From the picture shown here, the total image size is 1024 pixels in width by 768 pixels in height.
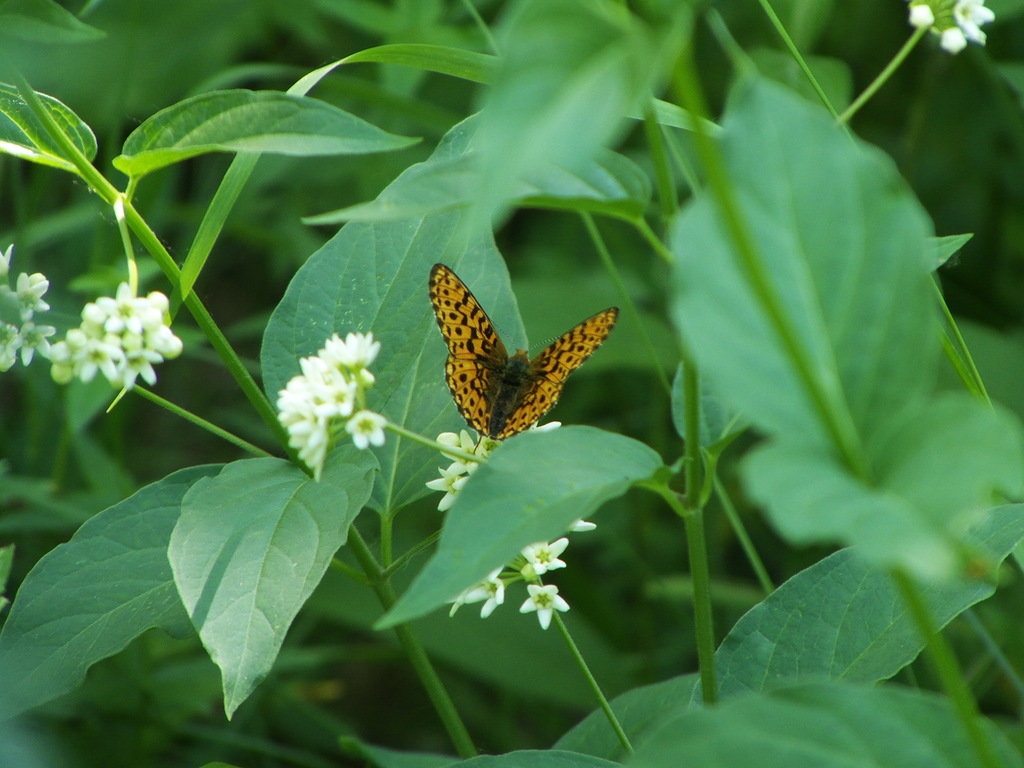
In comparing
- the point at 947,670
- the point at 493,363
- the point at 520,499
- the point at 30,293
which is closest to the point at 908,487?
the point at 947,670

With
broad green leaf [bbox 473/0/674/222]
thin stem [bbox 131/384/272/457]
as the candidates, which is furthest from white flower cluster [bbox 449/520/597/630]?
broad green leaf [bbox 473/0/674/222]

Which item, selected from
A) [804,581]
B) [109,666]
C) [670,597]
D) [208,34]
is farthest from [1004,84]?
[109,666]

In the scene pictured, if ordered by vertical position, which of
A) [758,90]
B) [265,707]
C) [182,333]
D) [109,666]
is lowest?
[265,707]

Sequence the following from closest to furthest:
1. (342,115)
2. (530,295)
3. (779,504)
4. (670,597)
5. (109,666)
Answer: (779,504), (342,115), (109,666), (670,597), (530,295)

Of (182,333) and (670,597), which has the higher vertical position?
(182,333)

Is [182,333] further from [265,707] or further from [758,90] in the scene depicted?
[758,90]

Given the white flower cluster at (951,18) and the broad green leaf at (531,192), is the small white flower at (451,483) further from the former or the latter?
the white flower cluster at (951,18)

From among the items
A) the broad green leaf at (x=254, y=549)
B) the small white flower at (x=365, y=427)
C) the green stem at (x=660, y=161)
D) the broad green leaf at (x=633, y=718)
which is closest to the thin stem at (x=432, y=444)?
the small white flower at (x=365, y=427)
